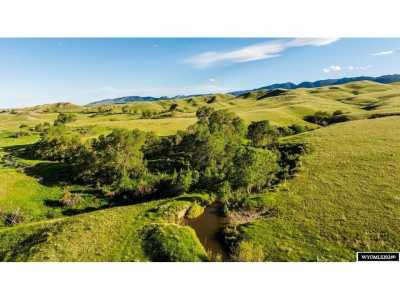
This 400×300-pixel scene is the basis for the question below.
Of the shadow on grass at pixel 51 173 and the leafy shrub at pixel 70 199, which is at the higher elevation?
the shadow on grass at pixel 51 173

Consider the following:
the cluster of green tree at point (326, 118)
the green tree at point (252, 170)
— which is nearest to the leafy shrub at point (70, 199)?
the green tree at point (252, 170)

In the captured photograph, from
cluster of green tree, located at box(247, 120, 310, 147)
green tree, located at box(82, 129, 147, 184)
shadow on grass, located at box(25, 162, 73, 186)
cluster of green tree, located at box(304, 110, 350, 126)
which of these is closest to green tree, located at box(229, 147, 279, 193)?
green tree, located at box(82, 129, 147, 184)

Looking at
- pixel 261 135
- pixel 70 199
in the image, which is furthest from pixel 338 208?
pixel 70 199

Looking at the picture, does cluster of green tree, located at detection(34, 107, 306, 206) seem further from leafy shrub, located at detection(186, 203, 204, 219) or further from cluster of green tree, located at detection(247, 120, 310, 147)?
leafy shrub, located at detection(186, 203, 204, 219)

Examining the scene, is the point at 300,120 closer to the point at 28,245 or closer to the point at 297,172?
Answer: the point at 297,172

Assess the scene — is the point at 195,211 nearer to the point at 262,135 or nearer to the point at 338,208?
the point at 338,208

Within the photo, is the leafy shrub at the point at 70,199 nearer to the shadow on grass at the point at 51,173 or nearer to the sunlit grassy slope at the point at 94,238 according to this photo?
the shadow on grass at the point at 51,173
